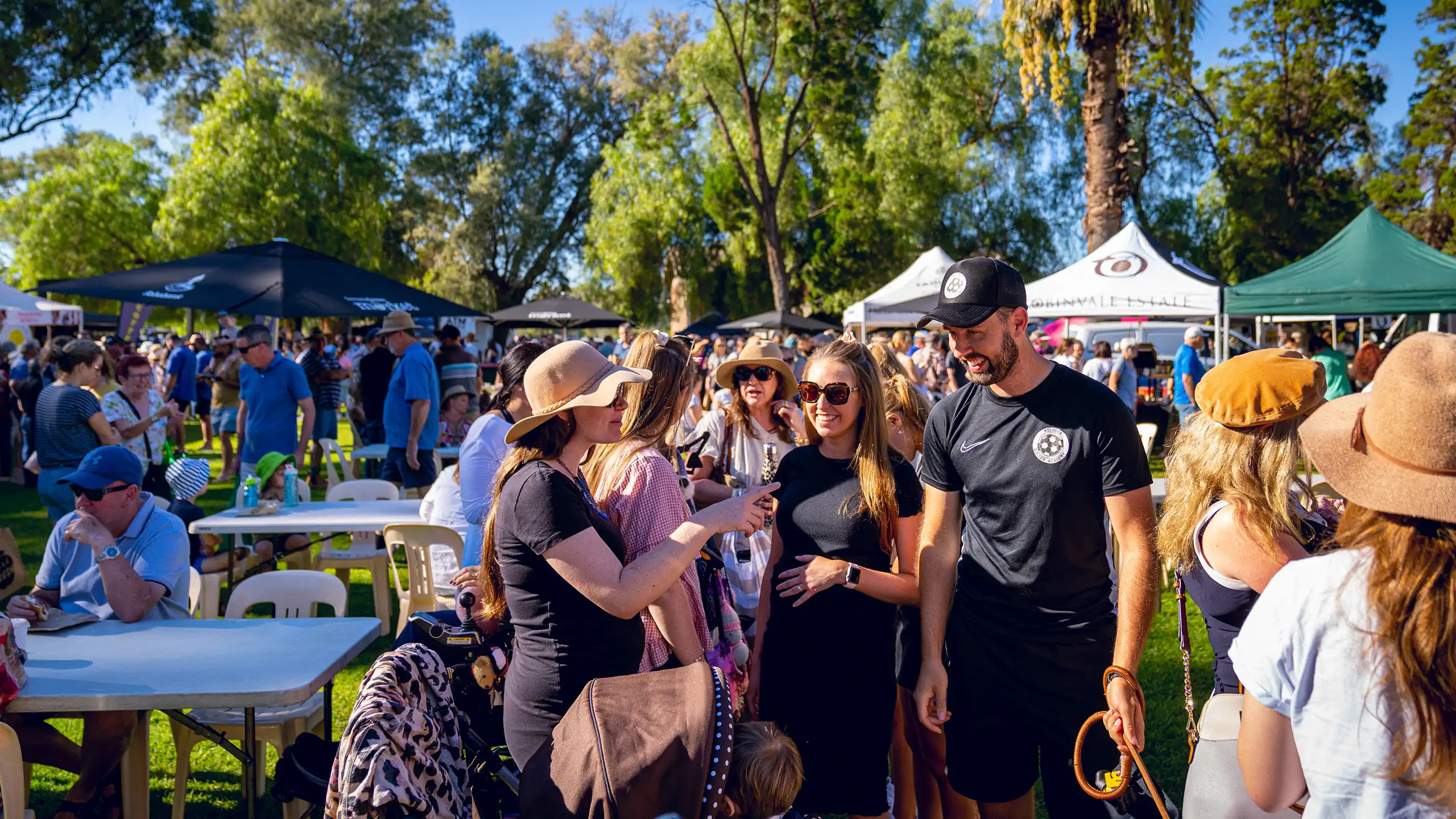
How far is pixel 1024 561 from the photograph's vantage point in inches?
95.6

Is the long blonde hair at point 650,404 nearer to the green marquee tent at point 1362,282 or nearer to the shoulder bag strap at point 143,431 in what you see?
the shoulder bag strap at point 143,431

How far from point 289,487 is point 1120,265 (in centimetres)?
930

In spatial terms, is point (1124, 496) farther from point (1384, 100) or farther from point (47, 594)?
point (1384, 100)

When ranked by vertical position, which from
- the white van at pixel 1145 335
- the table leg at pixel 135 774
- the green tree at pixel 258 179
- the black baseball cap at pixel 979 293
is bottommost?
the table leg at pixel 135 774

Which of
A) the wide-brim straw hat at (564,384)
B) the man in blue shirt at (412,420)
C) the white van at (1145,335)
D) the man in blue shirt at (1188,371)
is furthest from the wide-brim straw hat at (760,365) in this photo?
the white van at (1145,335)

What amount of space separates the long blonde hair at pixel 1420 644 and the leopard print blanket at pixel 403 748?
72.4 inches

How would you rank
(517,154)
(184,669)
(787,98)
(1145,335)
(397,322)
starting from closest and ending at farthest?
(184,669)
(397,322)
(1145,335)
(787,98)
(517,154)

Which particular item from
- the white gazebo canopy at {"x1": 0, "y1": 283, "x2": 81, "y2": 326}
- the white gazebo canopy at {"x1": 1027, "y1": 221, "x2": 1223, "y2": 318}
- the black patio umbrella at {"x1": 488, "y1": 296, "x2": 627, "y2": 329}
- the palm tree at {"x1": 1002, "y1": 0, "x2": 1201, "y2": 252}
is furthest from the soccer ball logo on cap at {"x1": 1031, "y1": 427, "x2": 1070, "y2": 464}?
the white gazebo canopy at {"x1": 0, "y1": 283, "x2": 81, "y2": 326}

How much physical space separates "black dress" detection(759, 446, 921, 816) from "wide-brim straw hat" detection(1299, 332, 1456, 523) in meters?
1.60

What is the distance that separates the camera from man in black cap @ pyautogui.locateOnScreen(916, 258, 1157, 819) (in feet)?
7.68

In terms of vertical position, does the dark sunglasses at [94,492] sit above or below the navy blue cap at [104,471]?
below

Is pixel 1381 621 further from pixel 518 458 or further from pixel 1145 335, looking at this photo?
pixel 1145 335

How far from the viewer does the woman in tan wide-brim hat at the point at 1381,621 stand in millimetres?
1187

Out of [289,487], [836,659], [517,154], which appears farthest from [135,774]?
[517,154]
